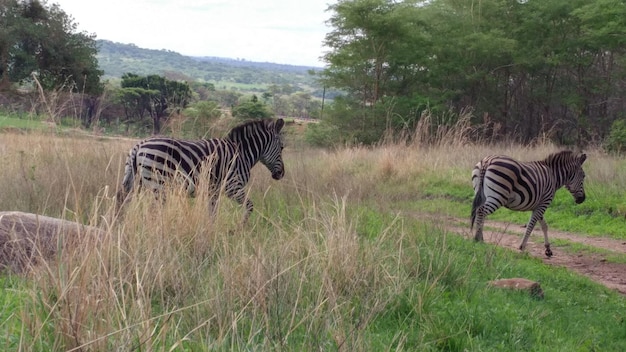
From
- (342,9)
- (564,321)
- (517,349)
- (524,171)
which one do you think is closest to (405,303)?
Answer: (517,349)

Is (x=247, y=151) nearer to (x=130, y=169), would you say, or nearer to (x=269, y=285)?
(x=130, y=169)

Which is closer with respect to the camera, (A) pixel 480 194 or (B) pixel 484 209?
(B) pixel 484 209

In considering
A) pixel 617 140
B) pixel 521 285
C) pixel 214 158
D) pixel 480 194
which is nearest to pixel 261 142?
pixel 214 158

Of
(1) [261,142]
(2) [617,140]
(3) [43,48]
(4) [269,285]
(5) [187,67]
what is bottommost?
(4) [269,285]

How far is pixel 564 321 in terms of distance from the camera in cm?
483

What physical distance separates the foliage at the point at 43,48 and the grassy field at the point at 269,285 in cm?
2196

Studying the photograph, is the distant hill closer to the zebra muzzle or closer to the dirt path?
the dirt path

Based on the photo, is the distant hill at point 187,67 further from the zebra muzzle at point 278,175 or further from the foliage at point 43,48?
the zebra muzzle at point 278,175

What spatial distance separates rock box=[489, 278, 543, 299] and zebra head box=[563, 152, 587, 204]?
14.4 feet

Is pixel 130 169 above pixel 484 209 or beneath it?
above

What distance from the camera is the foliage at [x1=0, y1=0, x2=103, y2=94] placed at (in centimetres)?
2772

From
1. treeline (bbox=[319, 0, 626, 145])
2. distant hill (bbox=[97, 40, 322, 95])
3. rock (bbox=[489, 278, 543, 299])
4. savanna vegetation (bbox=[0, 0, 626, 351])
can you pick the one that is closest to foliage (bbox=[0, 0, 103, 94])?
savanna vegetation (bbox=[0, 0, 626, 351])

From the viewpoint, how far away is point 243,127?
314 inches

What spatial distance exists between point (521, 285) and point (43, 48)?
1129 inches
